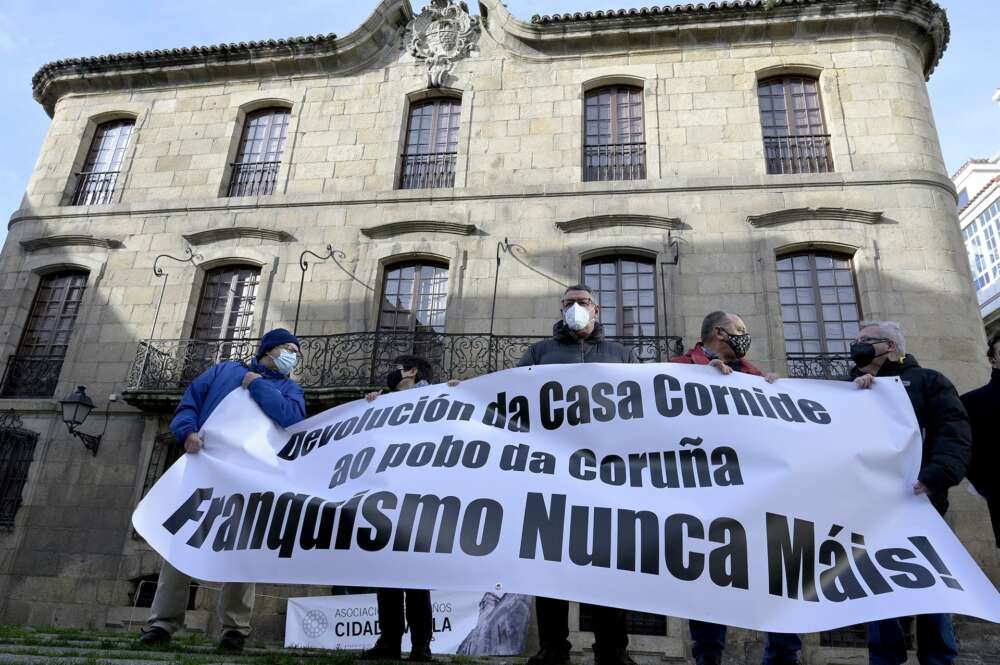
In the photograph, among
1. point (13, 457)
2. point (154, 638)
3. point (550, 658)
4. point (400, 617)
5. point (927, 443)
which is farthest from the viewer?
point (13, 457)

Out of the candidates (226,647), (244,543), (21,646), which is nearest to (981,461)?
(244,543)

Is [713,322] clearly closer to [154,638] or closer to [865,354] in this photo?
[865,354]

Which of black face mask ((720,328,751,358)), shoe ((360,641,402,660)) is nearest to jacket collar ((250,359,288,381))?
shoe ((360,641,402,660))

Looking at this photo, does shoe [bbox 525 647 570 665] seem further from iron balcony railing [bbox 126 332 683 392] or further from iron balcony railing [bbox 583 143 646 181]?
iron balcony railing [bbox 583 143 646 181]

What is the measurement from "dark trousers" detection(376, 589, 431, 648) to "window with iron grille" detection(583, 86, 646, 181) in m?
9.85

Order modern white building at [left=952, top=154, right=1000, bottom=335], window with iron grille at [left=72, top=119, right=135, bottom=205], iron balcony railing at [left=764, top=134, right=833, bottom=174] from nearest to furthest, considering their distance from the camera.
A: iron balcony railing at [left=764, top=134, right=833, bottom=174]
window with iron grille at [left=72, top=119, right=135, bottom=205]
modern white building at [left=952, top=154, right=1000, bottom=335]

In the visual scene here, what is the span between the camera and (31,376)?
12.9 meters

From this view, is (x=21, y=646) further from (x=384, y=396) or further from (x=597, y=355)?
(x=597, y=355)

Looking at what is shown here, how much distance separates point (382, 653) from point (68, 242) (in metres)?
13.1

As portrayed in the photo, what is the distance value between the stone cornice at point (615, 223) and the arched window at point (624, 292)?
61cm

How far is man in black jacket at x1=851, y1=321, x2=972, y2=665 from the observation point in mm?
3709

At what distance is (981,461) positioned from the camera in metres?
4.35

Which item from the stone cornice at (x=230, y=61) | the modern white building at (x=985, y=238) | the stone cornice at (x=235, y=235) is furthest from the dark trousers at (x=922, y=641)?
the modern white building at (x=985, y=238)

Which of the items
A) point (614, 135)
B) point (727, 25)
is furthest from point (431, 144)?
point (727, 25)
